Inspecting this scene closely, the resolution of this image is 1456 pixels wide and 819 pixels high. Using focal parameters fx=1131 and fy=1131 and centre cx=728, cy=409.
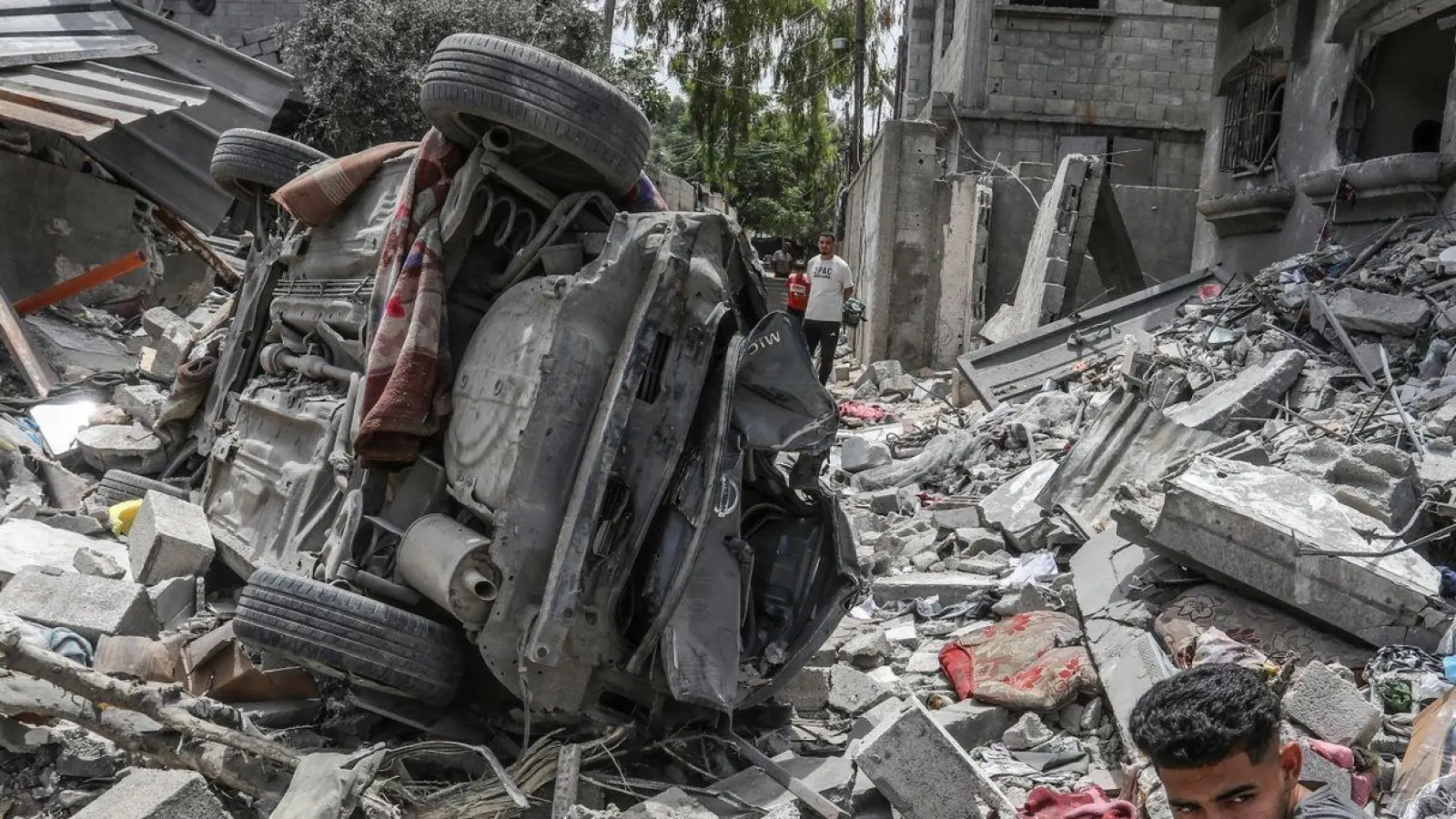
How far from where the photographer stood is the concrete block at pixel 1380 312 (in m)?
6.60

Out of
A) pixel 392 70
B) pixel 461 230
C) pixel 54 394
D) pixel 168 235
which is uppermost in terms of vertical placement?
pixel 392 70

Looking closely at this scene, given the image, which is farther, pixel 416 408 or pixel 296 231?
pixel 296 231

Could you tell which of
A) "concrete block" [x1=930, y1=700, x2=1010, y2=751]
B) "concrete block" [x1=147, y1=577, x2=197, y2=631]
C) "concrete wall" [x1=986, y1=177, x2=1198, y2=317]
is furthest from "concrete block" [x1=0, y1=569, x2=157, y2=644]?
"concrete wall" [x1=986, y1=177, x2=1198, y2=317]

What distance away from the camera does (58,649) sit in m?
4.03

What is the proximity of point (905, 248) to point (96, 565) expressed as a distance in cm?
990

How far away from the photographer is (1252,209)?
32.1 ft

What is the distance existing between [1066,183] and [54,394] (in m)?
8.51

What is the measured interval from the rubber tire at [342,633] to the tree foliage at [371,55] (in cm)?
1323

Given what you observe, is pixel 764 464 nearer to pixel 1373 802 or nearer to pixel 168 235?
pixel 1373 802

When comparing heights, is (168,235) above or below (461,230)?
below

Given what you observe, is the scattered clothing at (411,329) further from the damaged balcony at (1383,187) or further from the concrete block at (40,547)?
the damaged balcony at (1383,187)

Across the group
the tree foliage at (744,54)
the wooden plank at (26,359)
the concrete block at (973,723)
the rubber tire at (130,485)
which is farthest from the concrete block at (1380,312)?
the tree foliage at (744,54)

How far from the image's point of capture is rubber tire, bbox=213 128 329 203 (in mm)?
6457

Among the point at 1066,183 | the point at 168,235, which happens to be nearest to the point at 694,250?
the point at 1066,183
